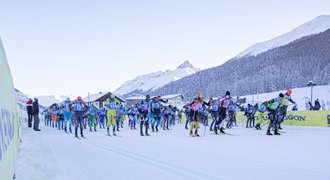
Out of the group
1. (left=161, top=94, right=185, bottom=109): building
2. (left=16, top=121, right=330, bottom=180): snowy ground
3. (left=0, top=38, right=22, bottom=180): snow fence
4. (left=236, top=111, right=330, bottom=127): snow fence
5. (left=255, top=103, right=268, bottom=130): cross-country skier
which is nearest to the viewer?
(left=0, top=38, right=22, bottom=180): snow fence

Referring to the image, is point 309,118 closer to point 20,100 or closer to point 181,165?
point 181,165

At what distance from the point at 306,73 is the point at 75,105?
89.0 metres

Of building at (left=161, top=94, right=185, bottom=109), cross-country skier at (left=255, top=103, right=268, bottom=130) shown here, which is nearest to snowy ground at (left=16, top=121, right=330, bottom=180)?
cross-country skier at (left=255, top=103, right=268, bottom=130)

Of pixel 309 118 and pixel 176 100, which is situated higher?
pixel 176 100

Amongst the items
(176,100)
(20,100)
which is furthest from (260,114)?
(176,100)

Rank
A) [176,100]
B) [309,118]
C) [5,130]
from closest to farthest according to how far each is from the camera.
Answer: [5,130], [309,118], [176,100]

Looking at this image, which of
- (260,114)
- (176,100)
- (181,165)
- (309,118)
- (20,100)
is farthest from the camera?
(176,100)

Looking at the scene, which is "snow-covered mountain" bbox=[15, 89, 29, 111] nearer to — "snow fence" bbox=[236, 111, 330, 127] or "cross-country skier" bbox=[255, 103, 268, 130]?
"cross-country skier" bbox=[255, 103, 268, 130]

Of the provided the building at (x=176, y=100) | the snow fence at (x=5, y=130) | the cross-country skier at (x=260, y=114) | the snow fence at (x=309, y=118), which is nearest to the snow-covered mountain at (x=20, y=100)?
the building at (x=176, y=100)

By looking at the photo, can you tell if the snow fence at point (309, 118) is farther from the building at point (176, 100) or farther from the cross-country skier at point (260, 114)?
the building at point (176, 100)

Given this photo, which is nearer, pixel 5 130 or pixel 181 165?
pixel 5 130

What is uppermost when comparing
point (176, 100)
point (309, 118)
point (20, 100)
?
point (20, 100)

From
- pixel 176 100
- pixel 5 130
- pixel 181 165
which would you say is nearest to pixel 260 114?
pixel 181 165

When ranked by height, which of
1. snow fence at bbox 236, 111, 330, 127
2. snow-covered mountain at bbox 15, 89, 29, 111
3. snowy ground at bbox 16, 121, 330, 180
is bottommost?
snow fence at bbox 236, 111, 330, 127
